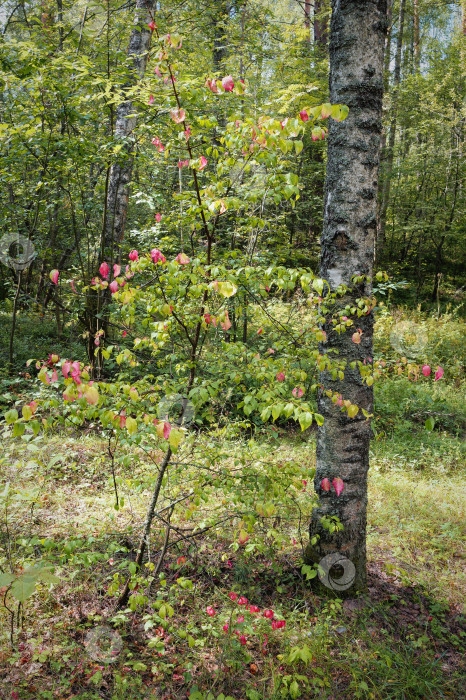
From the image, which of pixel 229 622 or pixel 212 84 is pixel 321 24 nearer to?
pixel 212 84

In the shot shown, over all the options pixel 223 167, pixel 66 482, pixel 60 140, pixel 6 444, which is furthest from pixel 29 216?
pixel 223 167

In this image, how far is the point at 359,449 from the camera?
2482mm

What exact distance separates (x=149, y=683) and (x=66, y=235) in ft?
26.7

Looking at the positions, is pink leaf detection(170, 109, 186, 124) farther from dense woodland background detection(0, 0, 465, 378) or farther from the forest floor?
the forest floor

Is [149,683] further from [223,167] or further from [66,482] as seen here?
[223,167]

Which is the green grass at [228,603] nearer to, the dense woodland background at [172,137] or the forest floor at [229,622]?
the forest floor at [229,622]

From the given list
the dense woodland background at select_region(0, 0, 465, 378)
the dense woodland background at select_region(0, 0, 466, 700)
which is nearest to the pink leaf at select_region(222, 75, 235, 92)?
the dense woodland background at select_region(0, 0, 466, 700)

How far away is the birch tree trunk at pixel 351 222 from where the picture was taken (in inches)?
90.6

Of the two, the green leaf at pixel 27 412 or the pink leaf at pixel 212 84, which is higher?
the pink leaf at pixel 212 84

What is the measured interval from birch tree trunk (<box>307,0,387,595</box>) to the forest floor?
404 mm

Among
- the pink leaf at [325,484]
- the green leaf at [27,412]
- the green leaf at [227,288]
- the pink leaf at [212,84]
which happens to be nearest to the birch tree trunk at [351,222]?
the pink leaf at [325,484]

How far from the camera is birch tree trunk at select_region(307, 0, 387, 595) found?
2301 millimetres

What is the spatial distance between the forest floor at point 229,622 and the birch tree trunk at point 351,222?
404 millimetres

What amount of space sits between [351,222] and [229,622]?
7.57 ft
